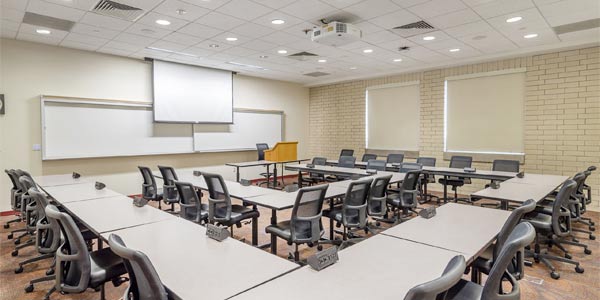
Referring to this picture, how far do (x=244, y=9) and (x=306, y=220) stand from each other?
2892 mm

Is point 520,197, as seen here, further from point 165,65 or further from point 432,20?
point 165,65

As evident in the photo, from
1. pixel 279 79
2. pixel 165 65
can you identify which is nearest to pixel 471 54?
pixel 279 79

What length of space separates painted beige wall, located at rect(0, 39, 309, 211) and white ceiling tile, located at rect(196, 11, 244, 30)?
10.3 feet

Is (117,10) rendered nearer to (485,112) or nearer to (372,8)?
(372,8)

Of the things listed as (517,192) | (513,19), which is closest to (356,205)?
(517,192)

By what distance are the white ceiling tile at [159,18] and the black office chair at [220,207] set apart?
7.94 feet

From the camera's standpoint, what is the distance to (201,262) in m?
1.77

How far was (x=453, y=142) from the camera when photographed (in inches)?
304

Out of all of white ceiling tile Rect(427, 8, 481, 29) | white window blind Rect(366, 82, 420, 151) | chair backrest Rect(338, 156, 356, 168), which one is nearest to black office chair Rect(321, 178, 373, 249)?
white ceiling tile Rect(427, 8, 481, 29)

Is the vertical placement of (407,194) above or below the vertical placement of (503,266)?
below

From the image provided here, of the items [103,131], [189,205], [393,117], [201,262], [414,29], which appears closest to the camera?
[201,262]

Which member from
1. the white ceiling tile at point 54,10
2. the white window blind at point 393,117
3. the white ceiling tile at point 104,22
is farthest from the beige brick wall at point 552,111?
the white ceiling tile at point 54,10

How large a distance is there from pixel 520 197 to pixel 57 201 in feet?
16.9

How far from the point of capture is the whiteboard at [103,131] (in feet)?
19.9
